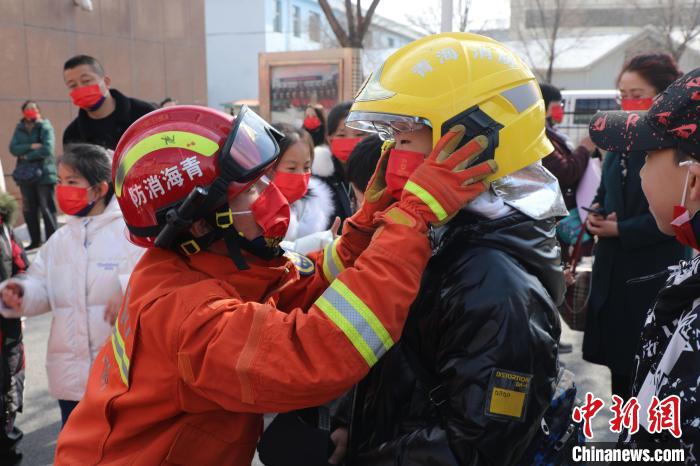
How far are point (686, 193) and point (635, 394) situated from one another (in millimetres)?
598

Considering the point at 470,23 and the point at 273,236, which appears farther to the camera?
the point at 470,23

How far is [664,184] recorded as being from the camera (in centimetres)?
166

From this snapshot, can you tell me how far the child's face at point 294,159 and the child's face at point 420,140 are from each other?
2.11 m

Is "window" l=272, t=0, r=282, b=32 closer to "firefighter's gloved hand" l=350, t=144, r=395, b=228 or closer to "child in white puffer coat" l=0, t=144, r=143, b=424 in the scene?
"child in white puffer coat" l=0, t=144, r=143, b=424

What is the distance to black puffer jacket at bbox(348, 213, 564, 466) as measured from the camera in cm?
145

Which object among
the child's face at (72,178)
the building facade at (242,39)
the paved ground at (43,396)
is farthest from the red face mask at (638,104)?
the building facade at (242,39)

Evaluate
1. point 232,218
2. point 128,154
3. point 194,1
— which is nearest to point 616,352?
point 232,218

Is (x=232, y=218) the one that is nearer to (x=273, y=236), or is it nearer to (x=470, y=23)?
(x=273, y=236)

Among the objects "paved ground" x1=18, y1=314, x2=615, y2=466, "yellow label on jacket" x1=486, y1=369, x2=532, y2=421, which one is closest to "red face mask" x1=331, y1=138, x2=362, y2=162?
"paved ground" x1=18, y1=314, x2=615, y2=466

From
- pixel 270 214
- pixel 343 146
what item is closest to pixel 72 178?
pixel 343 146

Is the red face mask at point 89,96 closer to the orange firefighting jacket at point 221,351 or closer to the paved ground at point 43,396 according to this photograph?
the paved ground at point 43,396

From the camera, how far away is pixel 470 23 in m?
19.4

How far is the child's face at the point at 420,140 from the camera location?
1.73 metres

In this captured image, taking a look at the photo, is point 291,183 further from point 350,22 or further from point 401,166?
point 350,22
